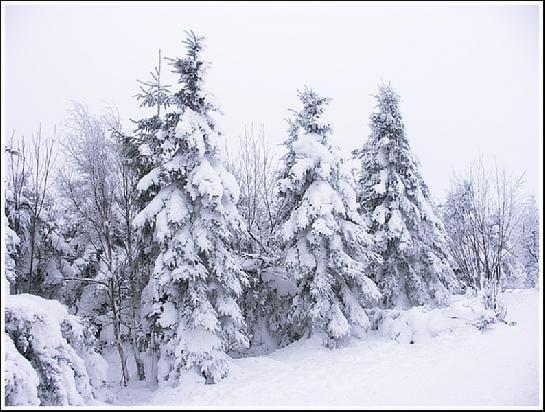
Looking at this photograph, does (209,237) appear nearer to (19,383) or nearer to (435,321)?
(19,383)

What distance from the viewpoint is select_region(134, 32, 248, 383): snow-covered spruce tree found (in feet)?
39.5

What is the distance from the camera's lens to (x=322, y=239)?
51.7ft

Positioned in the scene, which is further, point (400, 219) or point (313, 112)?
point (400, 219)

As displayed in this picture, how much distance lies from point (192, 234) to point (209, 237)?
0.58 m

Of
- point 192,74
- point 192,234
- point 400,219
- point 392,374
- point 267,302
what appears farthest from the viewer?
point 400,219

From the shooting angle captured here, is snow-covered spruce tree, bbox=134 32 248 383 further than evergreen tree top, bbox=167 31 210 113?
No

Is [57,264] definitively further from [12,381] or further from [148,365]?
[12,381]

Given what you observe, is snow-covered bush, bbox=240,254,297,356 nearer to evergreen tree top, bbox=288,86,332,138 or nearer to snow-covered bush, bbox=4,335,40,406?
evergreen tree top, bbox=288,86,332,138

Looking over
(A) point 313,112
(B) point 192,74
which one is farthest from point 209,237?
(A) point 313,112

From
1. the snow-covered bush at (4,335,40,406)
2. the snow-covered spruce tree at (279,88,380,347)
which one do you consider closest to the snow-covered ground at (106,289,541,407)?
the snow-covered spruce tree at (279,88,380,347)

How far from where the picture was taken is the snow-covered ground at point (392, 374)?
8805 millimetres

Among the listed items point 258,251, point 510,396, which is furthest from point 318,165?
point 510,396

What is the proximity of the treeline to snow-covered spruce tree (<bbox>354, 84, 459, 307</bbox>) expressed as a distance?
Answer: 0.24 ft

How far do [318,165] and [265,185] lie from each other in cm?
900
